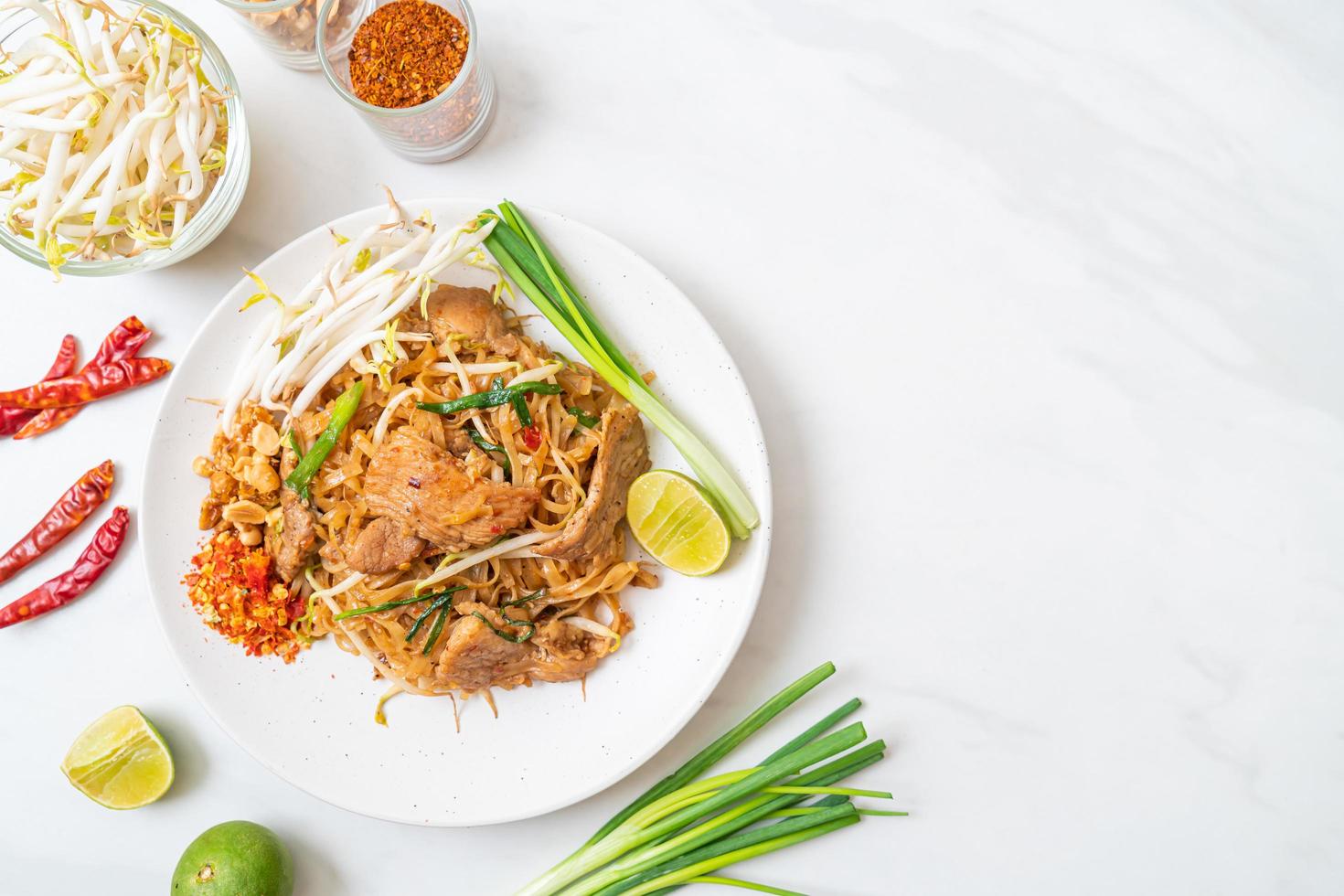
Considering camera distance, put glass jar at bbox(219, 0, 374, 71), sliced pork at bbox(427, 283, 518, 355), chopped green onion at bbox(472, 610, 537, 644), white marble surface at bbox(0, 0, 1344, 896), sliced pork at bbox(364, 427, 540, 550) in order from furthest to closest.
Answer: white marble surface at bbox(0, 0, 1344, 896) < glass jar at bbox(219, 0, 374, 71) < sliced pork at bbox(427, 283, 518, 355) < chopped green onion at bbox(472, 610, 537, 644) < sliced pork at bbox(364, 427, 540, 550)

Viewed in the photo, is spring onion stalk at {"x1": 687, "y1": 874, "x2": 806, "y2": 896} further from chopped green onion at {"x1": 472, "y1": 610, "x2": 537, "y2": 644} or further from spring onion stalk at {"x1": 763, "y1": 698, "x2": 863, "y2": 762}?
chopped green onion at {"x1": 472, "y1": 610, "x2": 537, "y2": 644}

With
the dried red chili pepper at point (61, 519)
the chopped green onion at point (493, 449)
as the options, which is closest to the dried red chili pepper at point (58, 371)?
the dried red chili pepper at point (61, 519)

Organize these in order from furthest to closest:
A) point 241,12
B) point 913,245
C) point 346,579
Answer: point 913,245 → point 241,12 → point 346,579

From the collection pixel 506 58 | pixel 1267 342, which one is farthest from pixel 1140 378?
pixel 506 58

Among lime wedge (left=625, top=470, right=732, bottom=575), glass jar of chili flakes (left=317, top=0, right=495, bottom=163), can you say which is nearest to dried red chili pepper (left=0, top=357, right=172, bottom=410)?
glass jar of chili flakes (left=317, top=0, right=495, bottom=163)

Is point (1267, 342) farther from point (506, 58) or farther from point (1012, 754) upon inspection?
point (506, 58)

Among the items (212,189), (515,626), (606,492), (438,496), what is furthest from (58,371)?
(606,492)
